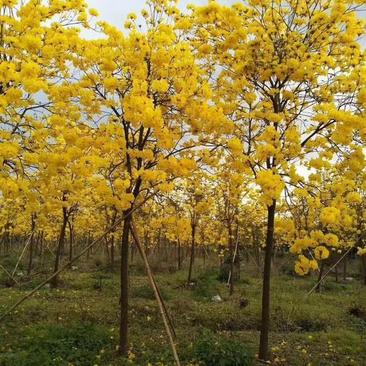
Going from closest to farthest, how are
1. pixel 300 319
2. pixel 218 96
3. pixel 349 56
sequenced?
1. pixel 349 56
2. pixel 218 96
3. pixel 300 319

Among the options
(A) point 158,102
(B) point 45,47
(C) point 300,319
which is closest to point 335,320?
(C) point 300,319

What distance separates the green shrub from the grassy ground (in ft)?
0.08

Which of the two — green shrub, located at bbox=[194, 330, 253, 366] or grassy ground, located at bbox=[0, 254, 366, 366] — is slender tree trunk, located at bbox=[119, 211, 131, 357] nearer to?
grassy ground, located at bbox=[0, 254, 366, 366]

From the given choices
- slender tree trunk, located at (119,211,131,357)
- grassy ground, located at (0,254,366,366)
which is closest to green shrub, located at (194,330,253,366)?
grassy ground, located at (0,254,366,366)

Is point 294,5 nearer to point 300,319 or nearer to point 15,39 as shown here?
point 15,39

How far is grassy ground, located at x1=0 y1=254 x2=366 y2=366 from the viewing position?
8.52 meters

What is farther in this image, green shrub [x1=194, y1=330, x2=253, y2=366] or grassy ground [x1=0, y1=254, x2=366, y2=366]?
grassy ground [x1=0, y1=254, x2=366, y2=366]

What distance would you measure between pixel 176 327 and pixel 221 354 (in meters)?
3.53

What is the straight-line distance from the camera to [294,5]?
8406 mm

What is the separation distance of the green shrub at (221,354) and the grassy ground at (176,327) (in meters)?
0.03

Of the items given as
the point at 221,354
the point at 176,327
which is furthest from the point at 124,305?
the point at 176,327

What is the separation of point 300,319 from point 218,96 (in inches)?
304

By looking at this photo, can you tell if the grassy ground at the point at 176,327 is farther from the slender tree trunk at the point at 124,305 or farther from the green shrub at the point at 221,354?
the slender tree trunk at the point at 124,305

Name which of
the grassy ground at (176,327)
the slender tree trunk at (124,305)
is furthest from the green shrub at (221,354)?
the slender tree trunk at (124,305)
